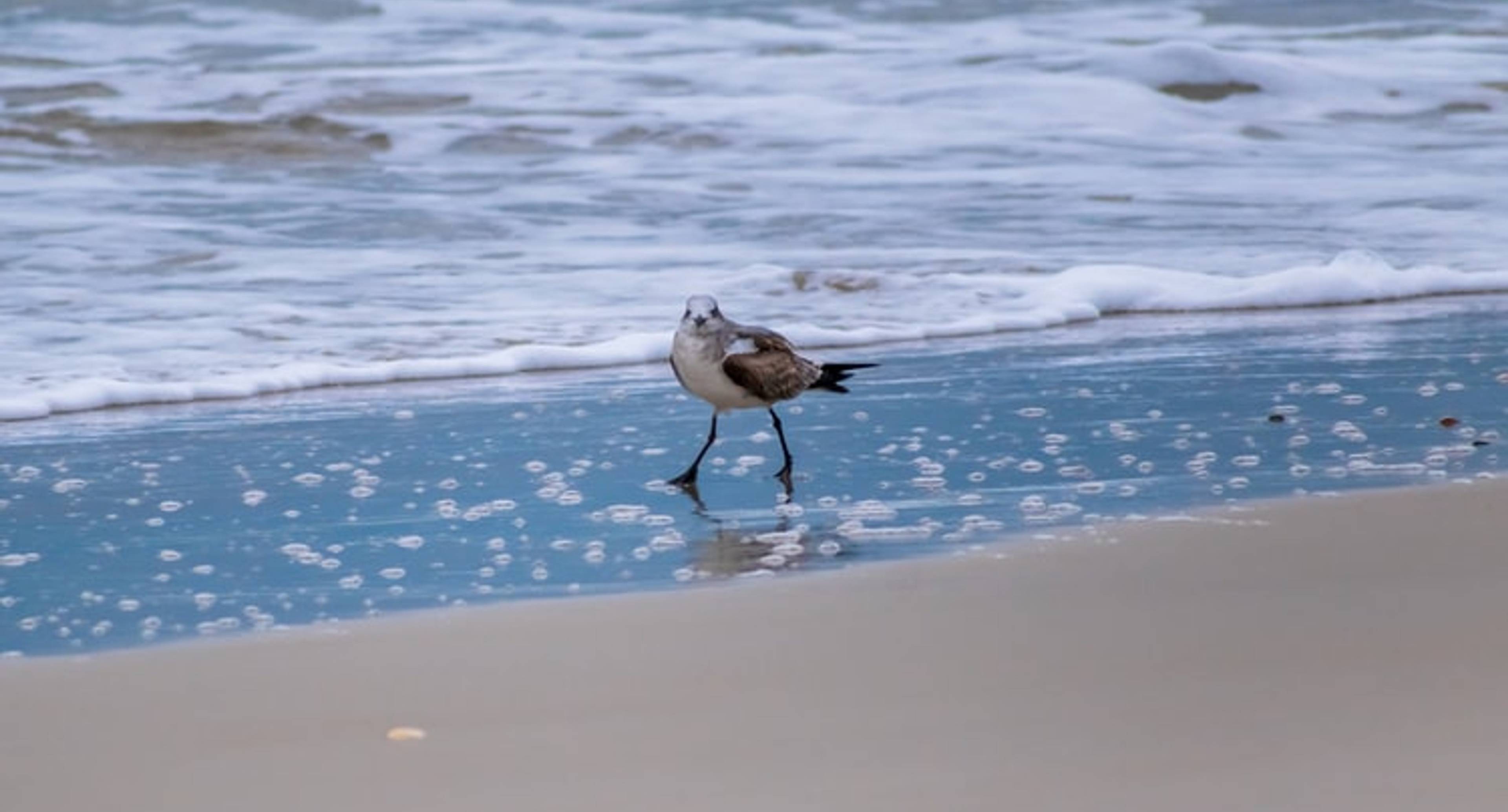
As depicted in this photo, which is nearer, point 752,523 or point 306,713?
point 306,713

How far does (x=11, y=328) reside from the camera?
24.7 ft

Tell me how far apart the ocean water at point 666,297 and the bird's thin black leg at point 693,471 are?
42mm

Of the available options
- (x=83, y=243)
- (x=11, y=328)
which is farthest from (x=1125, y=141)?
(x=11, y=328)

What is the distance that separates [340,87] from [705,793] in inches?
489

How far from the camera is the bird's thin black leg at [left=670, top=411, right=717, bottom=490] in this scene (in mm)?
5137

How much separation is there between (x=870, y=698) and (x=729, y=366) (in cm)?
202

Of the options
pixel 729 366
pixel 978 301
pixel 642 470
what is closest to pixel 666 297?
pixel 978 301

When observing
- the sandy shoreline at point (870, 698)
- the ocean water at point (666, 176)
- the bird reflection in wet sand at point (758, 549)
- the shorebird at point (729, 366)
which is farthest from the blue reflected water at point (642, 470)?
the ocean water at point (666, 176)

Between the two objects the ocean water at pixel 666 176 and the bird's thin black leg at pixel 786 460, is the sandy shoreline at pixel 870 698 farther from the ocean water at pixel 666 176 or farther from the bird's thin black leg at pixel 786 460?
the ocean water at pixel 666 176

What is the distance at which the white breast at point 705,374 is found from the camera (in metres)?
5.23

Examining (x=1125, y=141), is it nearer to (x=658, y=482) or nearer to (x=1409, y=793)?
(x=658, y=482)

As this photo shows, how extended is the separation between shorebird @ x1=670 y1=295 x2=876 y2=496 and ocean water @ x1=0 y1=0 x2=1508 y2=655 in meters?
0.16

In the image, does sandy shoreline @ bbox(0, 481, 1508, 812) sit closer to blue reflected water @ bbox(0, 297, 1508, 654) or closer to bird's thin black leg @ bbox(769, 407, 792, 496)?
blue reflected water @ bbox(0, 297, 1508, 654)

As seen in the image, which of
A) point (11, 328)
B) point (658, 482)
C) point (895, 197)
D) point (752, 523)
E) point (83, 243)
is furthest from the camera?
point (895, 197)
